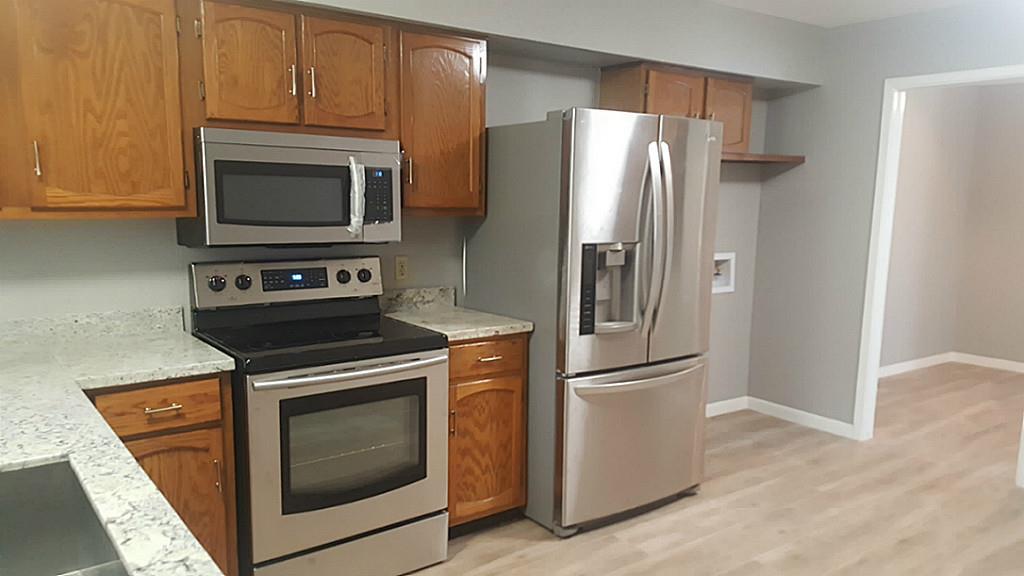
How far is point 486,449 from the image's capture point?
295 centimetres

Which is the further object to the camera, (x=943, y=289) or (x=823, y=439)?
(x=943, y=289)

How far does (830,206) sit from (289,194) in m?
3.20

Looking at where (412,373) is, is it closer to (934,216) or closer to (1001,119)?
(934,216)

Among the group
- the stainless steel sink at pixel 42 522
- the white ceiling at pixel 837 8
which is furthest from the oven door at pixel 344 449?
the white ceiling at pixel 837 8

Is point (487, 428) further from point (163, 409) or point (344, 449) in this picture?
point (163, 409)

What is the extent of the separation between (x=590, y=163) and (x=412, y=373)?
1055 millimetres

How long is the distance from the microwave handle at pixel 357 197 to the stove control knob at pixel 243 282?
42cm

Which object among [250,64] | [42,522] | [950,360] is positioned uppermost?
[250,64]

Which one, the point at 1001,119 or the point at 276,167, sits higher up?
the point at 1001,119

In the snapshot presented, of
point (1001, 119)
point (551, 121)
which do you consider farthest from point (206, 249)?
point (1001, 119)

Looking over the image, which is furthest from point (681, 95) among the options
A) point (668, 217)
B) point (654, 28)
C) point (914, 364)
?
point (914, 364)

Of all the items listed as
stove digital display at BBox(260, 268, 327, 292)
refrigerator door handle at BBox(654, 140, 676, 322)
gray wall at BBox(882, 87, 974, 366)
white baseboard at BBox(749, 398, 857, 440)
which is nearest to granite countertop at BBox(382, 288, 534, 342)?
stove digital display at BBox(260, 268, 327, 292)

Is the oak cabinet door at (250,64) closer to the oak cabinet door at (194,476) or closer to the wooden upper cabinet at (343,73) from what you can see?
the wooden upper cabinet at (343,73)

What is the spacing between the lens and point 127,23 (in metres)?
2.22
